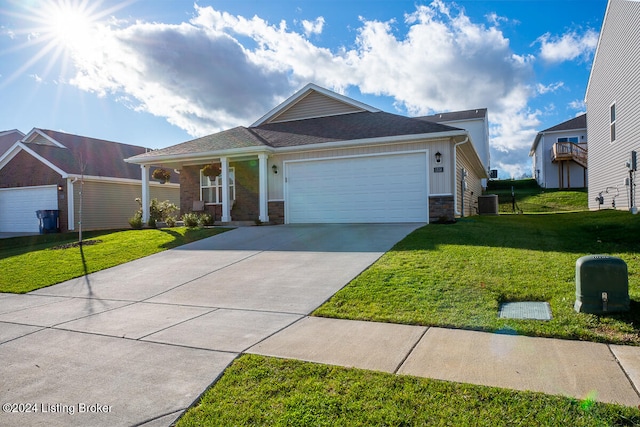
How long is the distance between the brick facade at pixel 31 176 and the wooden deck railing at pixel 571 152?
1182 inches

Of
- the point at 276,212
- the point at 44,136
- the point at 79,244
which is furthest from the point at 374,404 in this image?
the point at 44,136

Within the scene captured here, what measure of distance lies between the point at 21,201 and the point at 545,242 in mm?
22824

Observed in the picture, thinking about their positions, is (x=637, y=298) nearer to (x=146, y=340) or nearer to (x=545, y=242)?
(x=545, y=242)

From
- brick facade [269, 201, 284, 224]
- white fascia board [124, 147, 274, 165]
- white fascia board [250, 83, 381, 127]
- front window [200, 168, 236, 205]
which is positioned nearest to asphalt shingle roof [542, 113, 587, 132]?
white fascia board [250, 83, 381, 127]

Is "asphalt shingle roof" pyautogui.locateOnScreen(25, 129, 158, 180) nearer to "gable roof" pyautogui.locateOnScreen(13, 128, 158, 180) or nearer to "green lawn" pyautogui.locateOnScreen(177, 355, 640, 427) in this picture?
"gable roof" pyautogui.locateOnScreen(13, 128, 158, 180)

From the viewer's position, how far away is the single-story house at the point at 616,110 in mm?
11602

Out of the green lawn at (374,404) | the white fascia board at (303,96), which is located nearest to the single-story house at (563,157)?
the white fascia board at (303,96)

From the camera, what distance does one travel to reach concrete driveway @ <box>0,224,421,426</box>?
9.74 feet

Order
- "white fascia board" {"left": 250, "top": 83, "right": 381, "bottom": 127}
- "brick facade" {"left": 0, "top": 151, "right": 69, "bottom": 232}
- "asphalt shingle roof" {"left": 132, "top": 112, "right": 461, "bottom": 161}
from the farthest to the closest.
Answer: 1. "brick facade" {"left": 0, "top": 151, "right": 69, "bottom": 232}
2. "white fascia board" {"left": 250, "top": 83, "right": 381, "bottom": 127}
3. "asphalt shingle roof" {"left": 132, "top": 112, "right": 461, "bottom": 161}

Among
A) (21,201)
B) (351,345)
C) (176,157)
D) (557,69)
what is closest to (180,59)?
(176,157)

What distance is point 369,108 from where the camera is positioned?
15.6m

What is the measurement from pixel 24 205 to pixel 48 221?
9.17ft

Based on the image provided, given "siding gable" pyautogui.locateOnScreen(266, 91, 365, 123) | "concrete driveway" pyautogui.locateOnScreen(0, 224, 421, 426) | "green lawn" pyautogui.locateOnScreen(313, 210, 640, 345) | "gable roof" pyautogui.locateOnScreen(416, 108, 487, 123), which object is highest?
"gable roof" pyautogui.locateOnScreen(416, 108, 487, 123)

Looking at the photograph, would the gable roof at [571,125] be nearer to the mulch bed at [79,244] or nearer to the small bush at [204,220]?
the small bush at [204,220]
